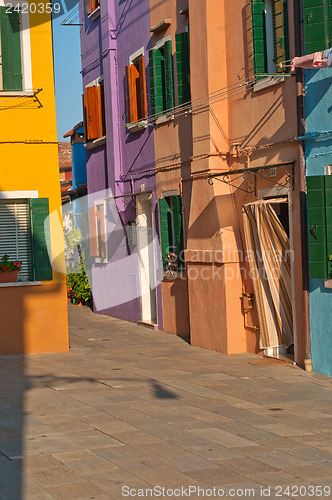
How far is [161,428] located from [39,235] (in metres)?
6.75

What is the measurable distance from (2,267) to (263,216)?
14.9ft

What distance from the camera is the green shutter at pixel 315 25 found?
11.2 m

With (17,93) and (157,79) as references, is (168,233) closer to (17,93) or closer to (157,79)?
(157,79)

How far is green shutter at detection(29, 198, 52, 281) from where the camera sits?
14.6 m

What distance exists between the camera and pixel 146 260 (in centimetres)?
1905

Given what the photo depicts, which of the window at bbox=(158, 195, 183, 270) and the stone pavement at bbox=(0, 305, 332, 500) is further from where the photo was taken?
the window at bbox=(158, 195, 183, 270)

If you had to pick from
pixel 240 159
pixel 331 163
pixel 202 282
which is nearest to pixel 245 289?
pixel 202 282

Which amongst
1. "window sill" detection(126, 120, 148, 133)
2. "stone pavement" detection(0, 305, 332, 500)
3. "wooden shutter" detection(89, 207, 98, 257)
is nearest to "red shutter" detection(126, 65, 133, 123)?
"window sill" detection(126, 120, 148, 133)

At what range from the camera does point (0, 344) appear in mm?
14633

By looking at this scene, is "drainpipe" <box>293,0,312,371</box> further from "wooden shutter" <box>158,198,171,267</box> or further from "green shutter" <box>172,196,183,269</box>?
"wooden shutter" <box>158,198,171,267</box>

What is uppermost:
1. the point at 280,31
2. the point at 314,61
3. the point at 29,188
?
the point at 280,31

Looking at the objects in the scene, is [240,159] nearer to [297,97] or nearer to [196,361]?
[297,97]

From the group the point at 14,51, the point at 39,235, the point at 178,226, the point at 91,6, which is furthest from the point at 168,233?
the point at 91,6

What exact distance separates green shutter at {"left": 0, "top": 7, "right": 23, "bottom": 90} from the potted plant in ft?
9.67
